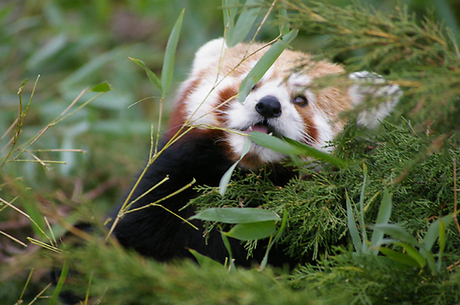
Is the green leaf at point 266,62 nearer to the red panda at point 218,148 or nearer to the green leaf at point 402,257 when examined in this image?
the red panda at point 218,148

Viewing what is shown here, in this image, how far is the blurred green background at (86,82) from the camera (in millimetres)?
Answer: 3758

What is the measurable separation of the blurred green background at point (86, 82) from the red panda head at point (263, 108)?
783 millimetres

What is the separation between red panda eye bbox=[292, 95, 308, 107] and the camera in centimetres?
218

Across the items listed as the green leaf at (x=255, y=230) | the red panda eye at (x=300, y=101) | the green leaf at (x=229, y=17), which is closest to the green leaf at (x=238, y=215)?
the green leaf at (x=255, y=230)

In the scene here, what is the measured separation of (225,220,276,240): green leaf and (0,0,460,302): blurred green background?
169 centimetres

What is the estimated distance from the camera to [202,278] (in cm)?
109

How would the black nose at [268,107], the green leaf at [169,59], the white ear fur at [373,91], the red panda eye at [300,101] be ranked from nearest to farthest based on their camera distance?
the white ear fur at [373,91], the green leaf at [169,59], the black nose at [268,107], the red panda eye at [300,101]

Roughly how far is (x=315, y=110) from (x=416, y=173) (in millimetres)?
776

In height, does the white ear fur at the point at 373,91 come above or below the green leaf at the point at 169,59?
above

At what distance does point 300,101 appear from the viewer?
2.20 meters

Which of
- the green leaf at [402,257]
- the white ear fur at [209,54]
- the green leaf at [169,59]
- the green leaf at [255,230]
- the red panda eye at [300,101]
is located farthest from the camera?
the white ear fur at [209,54]

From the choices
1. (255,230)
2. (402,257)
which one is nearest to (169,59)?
(255,230)

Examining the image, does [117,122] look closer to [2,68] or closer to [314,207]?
[2,68]

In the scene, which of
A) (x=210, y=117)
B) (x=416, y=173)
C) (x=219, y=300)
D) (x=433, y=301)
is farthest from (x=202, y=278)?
(x=210, y=117)
